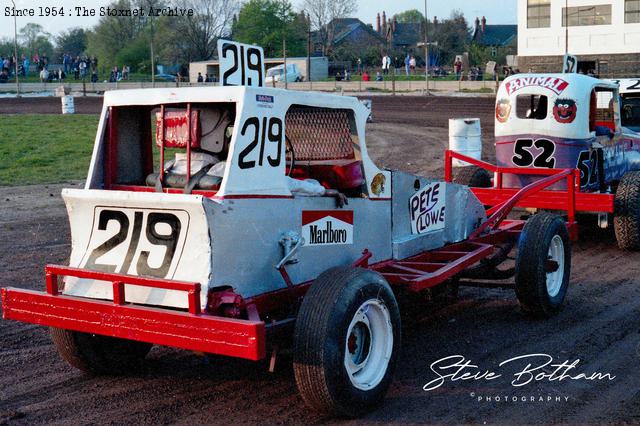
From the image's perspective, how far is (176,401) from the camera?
220 inches

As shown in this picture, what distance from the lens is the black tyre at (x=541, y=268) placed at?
7.26 meters

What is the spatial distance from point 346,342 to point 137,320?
124 centimetres

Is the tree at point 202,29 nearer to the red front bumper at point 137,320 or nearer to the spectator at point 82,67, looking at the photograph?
the spectator at point 82,67

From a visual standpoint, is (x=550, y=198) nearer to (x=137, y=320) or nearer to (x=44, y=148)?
(x=137, y=320)

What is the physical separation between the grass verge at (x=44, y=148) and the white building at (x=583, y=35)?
96.7 ft

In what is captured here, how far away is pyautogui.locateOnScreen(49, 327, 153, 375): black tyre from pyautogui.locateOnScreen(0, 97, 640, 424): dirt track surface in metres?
0.10

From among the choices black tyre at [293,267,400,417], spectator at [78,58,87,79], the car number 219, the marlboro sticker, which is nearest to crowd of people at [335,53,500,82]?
spectator at [78,58,87,79]

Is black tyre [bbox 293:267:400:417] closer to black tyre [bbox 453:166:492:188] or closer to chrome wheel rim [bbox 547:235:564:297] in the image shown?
chrome wheel rim [bbox 547:235:564:297]

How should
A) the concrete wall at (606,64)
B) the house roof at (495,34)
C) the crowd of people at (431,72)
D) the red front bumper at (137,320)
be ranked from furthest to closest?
the house roof at (495,34)
the crowd of people at (431,72)
the concrete wall at (606,64)
the red front bumper at (137,320)

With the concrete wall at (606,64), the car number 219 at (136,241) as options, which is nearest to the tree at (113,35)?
the concrete wall at (606,64)

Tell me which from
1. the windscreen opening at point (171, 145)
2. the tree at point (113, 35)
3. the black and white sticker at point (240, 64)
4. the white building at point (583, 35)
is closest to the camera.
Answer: the windscreen opening at point (171, 145)

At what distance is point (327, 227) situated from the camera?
5824mm

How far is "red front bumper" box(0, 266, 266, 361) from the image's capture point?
15.5 feet

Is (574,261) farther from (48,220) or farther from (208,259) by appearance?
(48,220)
